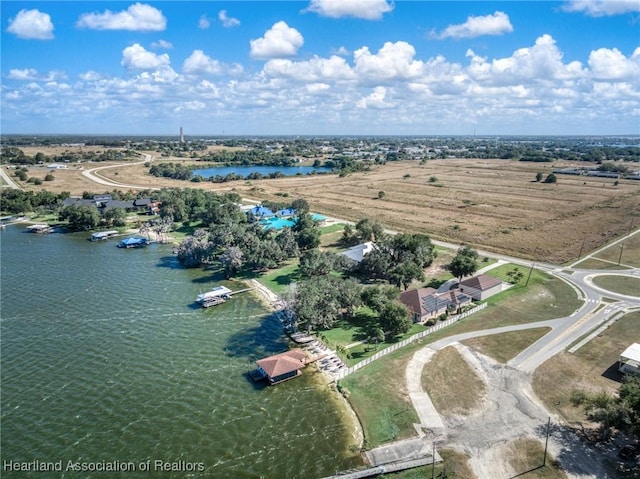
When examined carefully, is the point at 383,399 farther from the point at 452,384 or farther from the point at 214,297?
the point at 214,297

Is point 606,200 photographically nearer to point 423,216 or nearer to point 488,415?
point 423,216

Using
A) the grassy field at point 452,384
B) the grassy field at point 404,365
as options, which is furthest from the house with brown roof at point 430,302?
the grassy field at point 452,384

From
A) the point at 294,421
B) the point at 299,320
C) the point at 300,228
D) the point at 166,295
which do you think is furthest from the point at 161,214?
the point at 294,421

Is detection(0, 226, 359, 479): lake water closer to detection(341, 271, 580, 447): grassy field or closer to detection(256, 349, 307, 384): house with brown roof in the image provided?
detection(256, 349, 307, 384): house with brown roof

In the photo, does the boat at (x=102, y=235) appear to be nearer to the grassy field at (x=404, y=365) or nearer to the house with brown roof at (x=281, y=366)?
the house with brown roof at (x=281, y=366)

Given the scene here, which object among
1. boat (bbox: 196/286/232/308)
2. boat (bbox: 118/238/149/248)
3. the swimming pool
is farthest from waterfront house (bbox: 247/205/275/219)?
boat (bbox: 196/286/232/308)

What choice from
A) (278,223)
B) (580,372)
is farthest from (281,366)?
(278,223)
